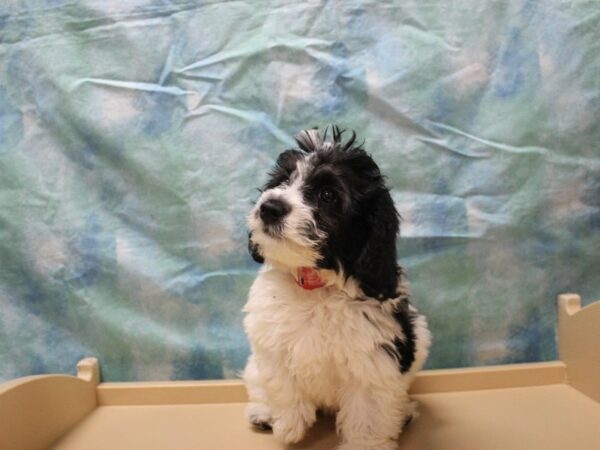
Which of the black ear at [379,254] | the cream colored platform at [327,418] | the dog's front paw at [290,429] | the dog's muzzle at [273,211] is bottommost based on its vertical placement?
the cream colored platform at [327,418]

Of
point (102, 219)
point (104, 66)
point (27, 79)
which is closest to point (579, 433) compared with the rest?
point (102, 219)

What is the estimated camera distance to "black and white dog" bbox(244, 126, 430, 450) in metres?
1.64

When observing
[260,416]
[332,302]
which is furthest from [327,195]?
[260,416]

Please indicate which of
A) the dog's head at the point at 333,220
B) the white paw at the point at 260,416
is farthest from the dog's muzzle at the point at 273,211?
the white paw at the point at 260,416

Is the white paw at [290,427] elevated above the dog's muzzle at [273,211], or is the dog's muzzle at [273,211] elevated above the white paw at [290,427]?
the dog's muzzle at [273,211]

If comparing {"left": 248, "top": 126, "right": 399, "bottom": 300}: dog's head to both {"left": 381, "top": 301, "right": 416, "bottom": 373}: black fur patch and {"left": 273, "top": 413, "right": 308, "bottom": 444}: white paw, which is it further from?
{"left": 273, "top": 413, "right": 308, "bottom": 444}: white paw

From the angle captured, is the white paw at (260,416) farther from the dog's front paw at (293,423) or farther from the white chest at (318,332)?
the white chest at (318,332)

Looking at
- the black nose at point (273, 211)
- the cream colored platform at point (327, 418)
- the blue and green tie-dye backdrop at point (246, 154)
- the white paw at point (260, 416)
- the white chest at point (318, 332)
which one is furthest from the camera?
the blue and green tie-dye backdrop at point (246, 154)

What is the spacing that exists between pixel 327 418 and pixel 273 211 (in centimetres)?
89

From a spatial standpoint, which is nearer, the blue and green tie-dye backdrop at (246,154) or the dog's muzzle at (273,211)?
the dog's muzzle at (273,211)

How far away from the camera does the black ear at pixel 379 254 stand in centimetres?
166

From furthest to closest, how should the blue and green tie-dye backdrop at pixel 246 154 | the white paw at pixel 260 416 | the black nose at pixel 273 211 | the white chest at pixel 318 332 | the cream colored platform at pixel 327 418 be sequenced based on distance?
1. the blue and green tie-dye backdrop at pixel 246 154
2. the white paw at pixel 260 416
3. the cream colored platform at pixel 327 418
4. the white chest at pixel 318 332
5. the black nose at pixel 273 211

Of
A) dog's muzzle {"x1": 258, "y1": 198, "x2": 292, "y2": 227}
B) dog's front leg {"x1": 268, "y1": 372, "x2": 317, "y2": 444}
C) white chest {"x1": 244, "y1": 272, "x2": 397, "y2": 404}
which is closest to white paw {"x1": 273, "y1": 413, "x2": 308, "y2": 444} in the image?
dog's front leg {"x1": 268, "y1": 372, "x2": 317, "y2": 444}

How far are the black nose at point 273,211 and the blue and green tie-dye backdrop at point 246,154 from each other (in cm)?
70
